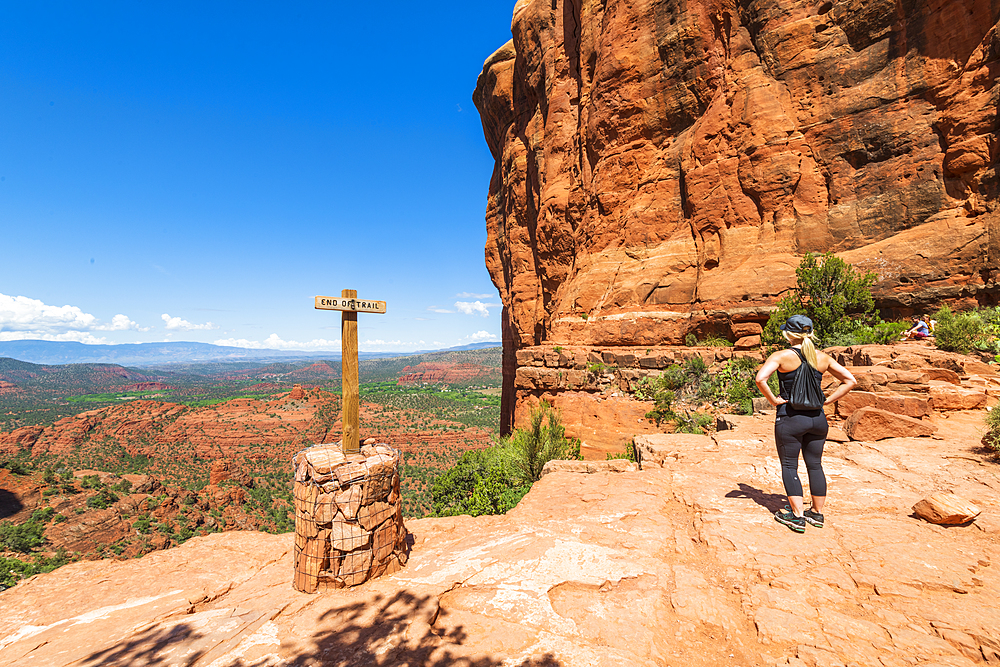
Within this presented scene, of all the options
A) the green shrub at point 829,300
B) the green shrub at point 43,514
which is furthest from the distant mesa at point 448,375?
the green shrub at point 829,300

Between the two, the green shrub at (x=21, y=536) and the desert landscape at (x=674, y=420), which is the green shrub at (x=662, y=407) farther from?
the green shrub at (x=21, y=536)

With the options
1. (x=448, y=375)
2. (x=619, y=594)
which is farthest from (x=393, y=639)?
(x=448, y=375)

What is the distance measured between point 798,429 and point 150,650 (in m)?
6.07

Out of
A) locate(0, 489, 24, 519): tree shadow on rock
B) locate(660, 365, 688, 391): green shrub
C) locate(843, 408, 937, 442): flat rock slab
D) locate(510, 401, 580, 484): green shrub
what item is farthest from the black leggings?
locate(0, 489, 24, 519): tree shadow on rock

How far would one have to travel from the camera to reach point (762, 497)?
516cm

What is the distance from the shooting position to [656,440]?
8562 millimetres

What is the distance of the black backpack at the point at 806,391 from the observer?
4184 millimetres

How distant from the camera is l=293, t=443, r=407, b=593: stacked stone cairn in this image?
4145 mm

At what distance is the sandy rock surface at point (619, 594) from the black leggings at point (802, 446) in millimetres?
445

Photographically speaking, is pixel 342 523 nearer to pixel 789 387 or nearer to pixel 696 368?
pixel 789 387

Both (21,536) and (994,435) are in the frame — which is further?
(21,536)

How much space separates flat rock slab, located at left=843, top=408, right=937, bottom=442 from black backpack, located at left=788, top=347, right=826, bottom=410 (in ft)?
11.9

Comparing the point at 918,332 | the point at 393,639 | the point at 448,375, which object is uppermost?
the point at 918,332

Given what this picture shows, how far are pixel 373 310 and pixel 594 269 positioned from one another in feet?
45.9
